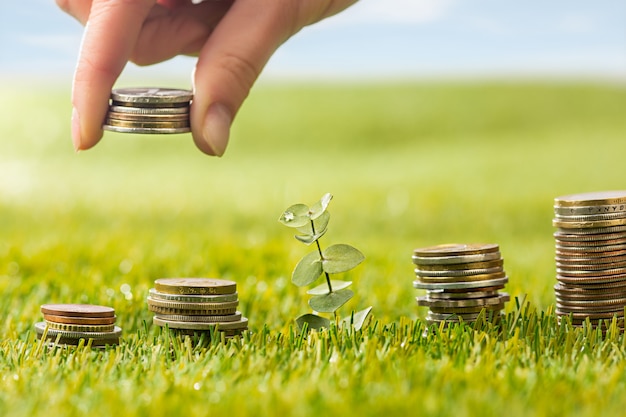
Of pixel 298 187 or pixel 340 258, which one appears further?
pixel 298 187

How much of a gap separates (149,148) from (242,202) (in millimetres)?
9616

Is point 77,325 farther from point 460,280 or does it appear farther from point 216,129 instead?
point 460,280

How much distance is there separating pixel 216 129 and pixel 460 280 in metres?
1.13

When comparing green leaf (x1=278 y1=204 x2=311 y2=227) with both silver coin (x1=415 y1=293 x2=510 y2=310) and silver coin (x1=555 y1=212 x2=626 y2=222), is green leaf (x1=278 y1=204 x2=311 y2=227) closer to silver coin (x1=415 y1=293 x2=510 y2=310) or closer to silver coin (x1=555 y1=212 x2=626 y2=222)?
silver coin (x1=415 y1=293 x2=510 y2=310)

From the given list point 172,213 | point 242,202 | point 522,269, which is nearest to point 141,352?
point 522,269

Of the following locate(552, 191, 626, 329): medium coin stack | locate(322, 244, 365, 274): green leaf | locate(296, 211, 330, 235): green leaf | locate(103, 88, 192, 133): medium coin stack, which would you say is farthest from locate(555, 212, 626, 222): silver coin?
locate(103, 88, 192, 133): medium coin stack

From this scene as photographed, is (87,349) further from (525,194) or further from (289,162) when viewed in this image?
(289,162)

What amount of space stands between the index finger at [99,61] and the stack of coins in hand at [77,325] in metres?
0.68

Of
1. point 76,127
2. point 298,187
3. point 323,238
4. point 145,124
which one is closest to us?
point 145,124

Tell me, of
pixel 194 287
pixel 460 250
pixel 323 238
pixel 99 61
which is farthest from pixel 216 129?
pixel 323 238

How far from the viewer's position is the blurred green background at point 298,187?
4.91 meters

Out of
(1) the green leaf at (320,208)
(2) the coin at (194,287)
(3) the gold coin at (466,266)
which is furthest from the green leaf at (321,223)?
(3) the gold coin at (466,266)

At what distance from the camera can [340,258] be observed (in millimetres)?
3020

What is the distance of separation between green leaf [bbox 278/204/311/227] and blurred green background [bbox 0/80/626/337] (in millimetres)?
920
